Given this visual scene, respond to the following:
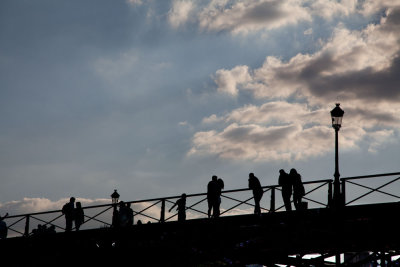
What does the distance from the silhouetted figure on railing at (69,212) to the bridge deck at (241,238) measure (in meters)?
1.78

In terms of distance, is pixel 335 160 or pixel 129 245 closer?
pixel 335 160

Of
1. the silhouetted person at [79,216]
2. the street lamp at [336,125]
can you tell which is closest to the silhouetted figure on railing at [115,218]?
the silhouetted person at [79,216]

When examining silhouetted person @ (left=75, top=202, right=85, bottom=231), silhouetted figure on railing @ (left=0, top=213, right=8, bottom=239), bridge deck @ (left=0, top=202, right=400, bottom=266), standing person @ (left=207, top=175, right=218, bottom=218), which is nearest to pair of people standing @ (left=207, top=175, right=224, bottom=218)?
standing person @ (left=207, top=175, right=218, bottom=218)

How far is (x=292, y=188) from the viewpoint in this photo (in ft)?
66.3

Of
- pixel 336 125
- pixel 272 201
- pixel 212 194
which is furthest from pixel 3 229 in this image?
pixel 336 125

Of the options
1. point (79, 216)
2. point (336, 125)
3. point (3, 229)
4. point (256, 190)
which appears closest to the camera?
point (256, 190)

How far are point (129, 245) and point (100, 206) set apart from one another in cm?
342

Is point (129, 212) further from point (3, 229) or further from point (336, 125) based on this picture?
point (336, 125)

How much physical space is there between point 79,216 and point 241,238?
8.15 m

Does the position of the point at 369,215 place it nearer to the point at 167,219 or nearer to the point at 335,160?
the point at 335,160

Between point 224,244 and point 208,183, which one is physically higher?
point 208,183

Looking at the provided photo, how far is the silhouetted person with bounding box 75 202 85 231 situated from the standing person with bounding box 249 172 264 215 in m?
7.66

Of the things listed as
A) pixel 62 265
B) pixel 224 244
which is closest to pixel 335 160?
pixel 224 244

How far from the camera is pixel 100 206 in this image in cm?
2442
